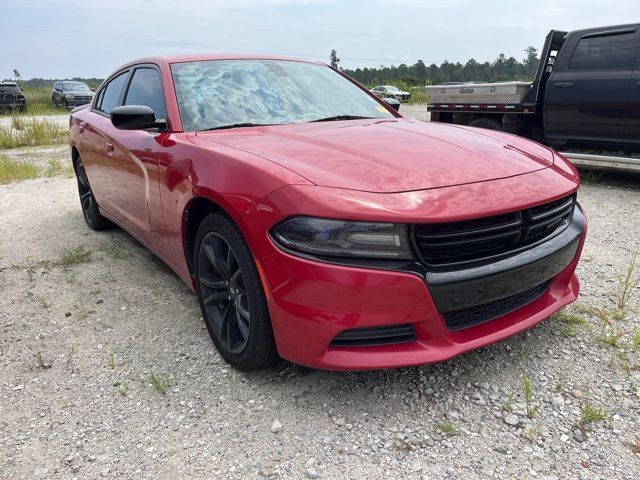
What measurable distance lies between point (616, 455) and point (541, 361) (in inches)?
24.4

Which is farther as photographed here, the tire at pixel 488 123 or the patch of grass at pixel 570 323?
the tire at pixel 488 123

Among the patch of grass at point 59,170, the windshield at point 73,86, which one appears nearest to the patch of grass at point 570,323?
the patch of grass at point 59,170

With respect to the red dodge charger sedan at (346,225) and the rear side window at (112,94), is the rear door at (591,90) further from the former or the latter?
the rear side window at (112,94)

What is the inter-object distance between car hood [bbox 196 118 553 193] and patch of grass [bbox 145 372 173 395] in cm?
116

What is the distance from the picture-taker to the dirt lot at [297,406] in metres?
1.89

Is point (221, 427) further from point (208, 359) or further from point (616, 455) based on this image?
point (616, 455)

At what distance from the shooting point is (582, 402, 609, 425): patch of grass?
2033 mm

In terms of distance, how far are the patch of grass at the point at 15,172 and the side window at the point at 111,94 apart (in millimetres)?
4262

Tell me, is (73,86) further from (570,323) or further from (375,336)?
(375,336)

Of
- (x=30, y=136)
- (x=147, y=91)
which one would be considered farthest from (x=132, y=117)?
(x=30, y=136)

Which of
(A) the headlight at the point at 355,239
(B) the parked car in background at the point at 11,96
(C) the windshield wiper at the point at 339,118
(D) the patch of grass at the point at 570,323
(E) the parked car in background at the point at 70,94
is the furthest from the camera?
(E) the parked car in background at the point at 70,94

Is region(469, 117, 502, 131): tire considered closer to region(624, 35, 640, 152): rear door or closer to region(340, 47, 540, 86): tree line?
region(624, 35, 640, 152): rear door

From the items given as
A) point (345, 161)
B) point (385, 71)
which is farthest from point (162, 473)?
point (385, 71)

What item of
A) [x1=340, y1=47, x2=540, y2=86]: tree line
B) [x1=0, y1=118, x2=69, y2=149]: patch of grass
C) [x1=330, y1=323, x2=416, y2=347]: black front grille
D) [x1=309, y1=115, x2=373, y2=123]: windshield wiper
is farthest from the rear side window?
[x1=340, y1=47, x2=540, y2=86]: tree line
